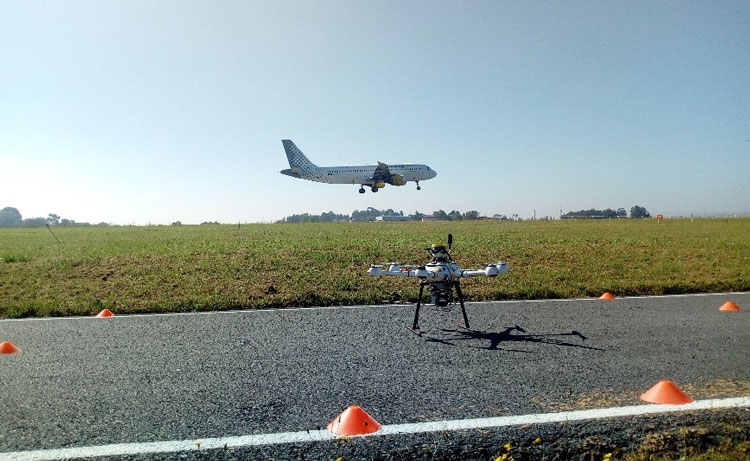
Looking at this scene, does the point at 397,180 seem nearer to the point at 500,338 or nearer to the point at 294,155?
the point at 294,155

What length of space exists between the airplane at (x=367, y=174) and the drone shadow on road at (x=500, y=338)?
55.5 m

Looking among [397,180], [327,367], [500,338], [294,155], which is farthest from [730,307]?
[294,155]

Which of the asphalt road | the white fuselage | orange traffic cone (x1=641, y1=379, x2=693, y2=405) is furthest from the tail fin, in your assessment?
orange traffic cone (x1=641, y1=379, x2=693, y2=405)

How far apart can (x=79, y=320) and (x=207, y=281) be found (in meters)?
4.41

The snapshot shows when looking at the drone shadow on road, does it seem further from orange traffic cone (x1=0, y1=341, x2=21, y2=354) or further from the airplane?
the airplane

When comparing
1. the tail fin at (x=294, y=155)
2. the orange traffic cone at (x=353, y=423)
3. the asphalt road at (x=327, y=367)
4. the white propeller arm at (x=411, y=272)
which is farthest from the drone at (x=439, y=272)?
the tail fin at (x=294, y=155)

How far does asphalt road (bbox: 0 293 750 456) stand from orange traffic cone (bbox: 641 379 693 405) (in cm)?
17

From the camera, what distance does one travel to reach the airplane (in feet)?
215

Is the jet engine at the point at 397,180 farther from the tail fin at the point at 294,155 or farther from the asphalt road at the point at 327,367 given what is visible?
the asphalt road at the point at 327,367

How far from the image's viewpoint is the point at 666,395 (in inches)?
202

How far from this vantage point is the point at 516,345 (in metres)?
7.32

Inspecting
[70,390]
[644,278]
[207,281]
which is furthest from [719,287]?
[70,390]

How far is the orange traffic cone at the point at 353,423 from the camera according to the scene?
440cm

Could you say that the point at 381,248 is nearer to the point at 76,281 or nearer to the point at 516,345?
the point at 76,281
